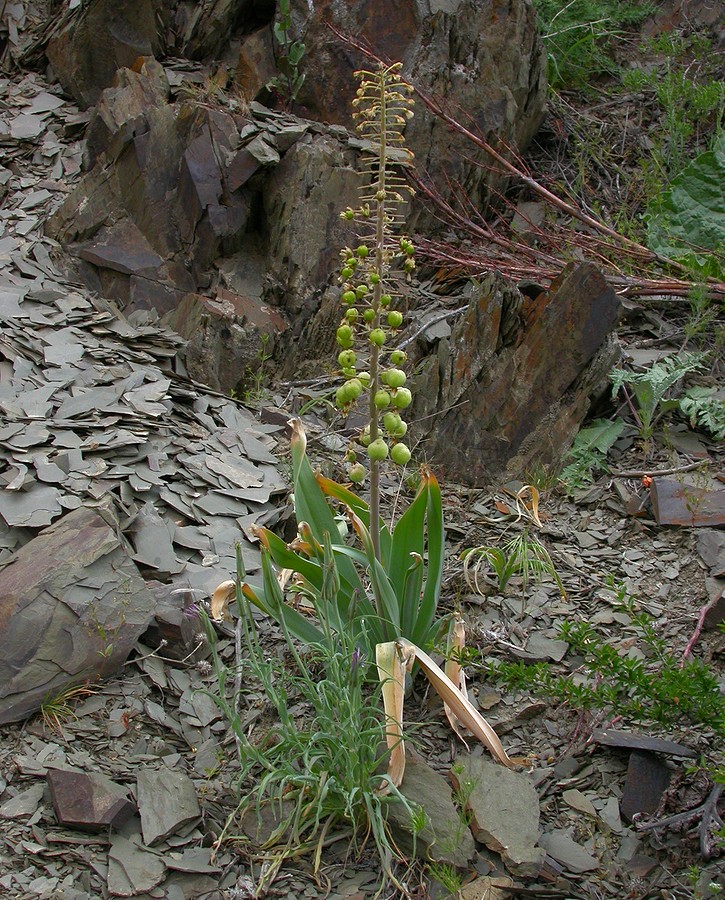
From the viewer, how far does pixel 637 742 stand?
99.7 inches

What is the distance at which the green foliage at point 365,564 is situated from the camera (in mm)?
2686

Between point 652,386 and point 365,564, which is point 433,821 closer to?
point 365,564

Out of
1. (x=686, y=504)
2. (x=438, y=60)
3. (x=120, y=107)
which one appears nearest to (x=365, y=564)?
(x=686, y=504)

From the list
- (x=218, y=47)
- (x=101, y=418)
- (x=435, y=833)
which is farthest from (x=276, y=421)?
(x=218, y=47)

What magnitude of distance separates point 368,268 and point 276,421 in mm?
2039

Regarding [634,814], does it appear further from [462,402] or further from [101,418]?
[101,418]

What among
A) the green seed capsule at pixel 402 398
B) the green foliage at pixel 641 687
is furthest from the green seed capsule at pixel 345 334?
the green foliage at pixel 641 687

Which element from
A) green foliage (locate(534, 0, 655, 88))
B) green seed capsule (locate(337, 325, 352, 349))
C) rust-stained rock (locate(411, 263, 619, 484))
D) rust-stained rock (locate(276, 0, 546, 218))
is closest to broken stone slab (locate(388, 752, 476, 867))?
green seed capsule (locate(337, 325, 352, 349))

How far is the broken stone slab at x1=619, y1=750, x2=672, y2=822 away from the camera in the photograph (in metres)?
2.45

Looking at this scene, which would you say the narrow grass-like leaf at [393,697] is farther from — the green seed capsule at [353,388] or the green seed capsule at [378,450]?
the green seed capsule at [353,388]

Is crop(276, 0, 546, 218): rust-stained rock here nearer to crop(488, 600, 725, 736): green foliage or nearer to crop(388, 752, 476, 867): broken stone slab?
crop(488, 600, 725, 736): green foliage

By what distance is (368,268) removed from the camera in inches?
96.1

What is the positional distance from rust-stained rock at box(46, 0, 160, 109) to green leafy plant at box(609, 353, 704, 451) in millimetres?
3990

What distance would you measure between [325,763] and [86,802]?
2.26 ft
